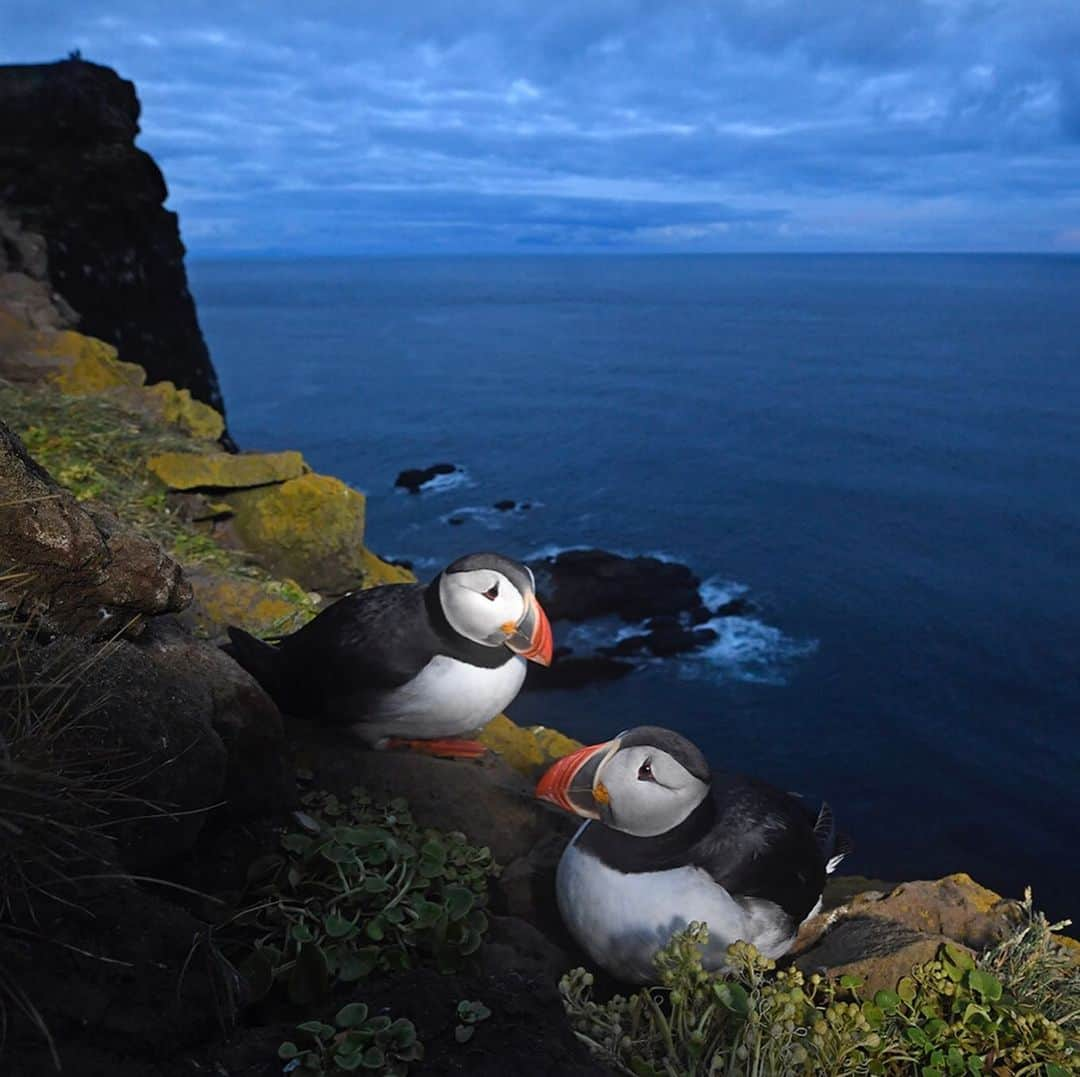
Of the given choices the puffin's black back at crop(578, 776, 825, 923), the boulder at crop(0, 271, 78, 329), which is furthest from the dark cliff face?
the puffin's black back at crop(578, 776, 825, 923)

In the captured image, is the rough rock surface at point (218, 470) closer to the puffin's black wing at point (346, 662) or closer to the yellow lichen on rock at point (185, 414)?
the yellow lichen on rock at point (185, 414)

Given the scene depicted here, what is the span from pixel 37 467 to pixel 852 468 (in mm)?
41352

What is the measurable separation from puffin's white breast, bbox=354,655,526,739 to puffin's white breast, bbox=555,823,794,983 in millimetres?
1184

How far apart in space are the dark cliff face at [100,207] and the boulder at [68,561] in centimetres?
1138

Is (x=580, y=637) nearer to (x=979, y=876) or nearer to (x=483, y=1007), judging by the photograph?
(x=979, y=876)

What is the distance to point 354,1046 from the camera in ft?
6.89

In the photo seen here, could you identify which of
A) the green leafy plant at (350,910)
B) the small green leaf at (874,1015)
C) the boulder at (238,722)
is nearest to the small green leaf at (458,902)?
the green leafy plant at (350,910)

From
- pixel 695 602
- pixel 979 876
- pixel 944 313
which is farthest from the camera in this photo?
pixel 944 313

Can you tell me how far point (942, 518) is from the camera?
35.3 m

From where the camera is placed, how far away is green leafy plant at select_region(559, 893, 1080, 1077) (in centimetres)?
272

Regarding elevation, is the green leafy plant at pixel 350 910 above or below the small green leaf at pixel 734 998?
above

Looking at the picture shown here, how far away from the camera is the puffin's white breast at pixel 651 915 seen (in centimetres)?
350

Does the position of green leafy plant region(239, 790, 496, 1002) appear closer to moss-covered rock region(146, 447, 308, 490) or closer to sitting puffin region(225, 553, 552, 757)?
sitting puffin region(225, 553, 552, 757)

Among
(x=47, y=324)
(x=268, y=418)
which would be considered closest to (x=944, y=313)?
(x=268, y=418)
